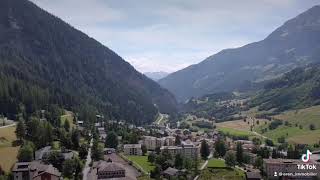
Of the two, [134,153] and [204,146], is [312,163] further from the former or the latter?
[134,153]

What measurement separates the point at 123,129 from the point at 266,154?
64557mm

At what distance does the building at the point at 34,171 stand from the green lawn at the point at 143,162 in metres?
27.6

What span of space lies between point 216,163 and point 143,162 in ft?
69.7

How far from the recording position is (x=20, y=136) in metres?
144

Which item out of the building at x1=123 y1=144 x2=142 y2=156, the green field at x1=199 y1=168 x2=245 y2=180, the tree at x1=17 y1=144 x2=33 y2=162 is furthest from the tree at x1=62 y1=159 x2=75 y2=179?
the building at x1=123 y1=144 x2=142 y2=156

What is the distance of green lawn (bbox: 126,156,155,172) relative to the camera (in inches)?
5197

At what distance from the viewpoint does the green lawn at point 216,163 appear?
5415 inches

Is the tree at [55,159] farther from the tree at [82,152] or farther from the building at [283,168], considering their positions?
the building at [283,168]

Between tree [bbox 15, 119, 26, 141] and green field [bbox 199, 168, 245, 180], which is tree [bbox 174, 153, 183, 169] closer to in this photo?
green field [bbox 199, 168, 245, 180]

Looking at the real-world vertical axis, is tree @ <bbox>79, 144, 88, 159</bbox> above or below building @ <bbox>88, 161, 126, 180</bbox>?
above

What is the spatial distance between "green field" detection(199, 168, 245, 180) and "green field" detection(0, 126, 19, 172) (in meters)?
47.7

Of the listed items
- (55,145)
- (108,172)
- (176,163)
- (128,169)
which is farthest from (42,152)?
(176,163)

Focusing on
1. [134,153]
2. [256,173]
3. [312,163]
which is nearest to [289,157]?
[312,163]

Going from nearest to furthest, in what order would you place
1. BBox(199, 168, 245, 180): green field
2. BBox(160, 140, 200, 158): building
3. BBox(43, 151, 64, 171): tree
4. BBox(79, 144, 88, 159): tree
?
BBox(199, 168, 245, 180): green field → BBox(43, 151, 64, 171): tree → BBox(79, 144, 88, 159): tree → BBox(160, 140, 200, 158): building
